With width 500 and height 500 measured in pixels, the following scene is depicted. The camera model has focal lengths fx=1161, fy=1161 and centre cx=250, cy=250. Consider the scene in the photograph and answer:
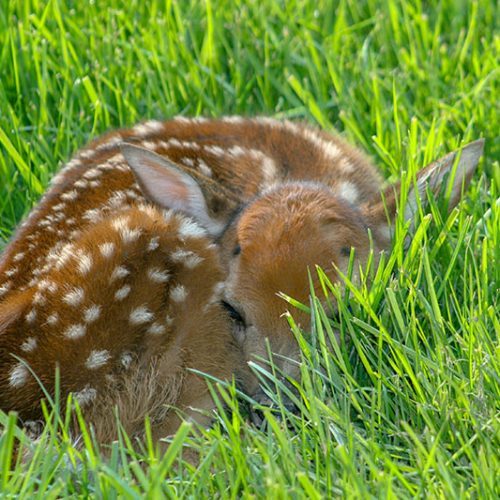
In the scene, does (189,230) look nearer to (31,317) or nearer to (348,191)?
(31,317)

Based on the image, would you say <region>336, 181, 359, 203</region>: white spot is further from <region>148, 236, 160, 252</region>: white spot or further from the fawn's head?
<region>148, 236, 160, 252</region>: white spot

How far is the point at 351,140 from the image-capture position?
4.92 m

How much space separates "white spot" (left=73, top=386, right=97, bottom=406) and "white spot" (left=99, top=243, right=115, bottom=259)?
433 millimetres

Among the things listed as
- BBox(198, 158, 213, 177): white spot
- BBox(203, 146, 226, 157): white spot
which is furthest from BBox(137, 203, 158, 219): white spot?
BBox(203, 146, 226, 157): white spot

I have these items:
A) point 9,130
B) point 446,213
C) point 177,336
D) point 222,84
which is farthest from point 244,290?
point 222,84

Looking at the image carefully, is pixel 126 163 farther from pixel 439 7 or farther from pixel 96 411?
pixel 439 7

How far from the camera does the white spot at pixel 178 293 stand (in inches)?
138

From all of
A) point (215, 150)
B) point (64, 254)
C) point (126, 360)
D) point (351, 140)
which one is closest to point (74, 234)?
point (64, 254)

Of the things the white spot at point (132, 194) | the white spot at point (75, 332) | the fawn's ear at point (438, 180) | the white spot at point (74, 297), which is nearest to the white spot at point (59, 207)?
the white spot at point (132, 194)

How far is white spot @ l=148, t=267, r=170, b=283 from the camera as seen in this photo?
3.49 meters

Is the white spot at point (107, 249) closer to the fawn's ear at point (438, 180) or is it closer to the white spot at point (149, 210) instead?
the white spot at point (149, 210)

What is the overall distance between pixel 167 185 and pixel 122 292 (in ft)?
2.15

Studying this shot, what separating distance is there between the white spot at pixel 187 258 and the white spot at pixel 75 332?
398 millimetres

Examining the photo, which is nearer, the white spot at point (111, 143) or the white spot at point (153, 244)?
the white spot at point (153, 244)
